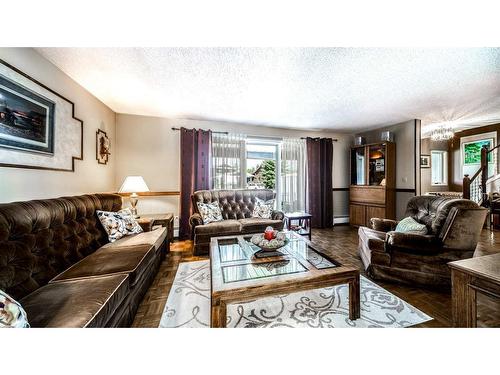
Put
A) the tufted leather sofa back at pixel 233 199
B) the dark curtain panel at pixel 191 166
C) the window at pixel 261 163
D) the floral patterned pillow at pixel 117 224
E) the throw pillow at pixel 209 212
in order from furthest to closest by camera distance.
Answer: the window at pixel 261 163 < the dark curtain panel at pixel 191 166 < the tufted leather sofa back at pixel 233 199 < the throw pillow at pixel 209 212 < the floral patterned pillow at pixel 117 224

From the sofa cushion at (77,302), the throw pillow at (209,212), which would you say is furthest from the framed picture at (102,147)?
the sofa cushion at (77,302)

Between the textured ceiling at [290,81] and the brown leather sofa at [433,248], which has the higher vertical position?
the textured ceiling at [290,81]

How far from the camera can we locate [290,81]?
2273 millimetres

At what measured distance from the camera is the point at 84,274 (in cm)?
138

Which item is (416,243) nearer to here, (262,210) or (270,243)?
(270,243)

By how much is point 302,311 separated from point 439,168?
7.42 meters

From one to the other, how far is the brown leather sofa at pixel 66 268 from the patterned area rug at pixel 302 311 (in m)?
0.39

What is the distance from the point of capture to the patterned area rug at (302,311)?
1.44 m

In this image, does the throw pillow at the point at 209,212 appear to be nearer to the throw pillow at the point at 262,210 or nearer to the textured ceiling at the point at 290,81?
the throw pillow at the point at 262,210

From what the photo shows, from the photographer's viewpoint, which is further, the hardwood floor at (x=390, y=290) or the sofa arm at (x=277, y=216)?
the sofa arm at (x=277, y=216)

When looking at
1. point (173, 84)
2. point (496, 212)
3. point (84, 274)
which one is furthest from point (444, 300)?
point (496, 212)

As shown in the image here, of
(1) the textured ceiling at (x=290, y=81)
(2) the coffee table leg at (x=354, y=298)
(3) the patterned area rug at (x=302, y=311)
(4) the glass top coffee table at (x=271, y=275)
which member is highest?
(1) the textured ceiling at (x=290, y=81)
